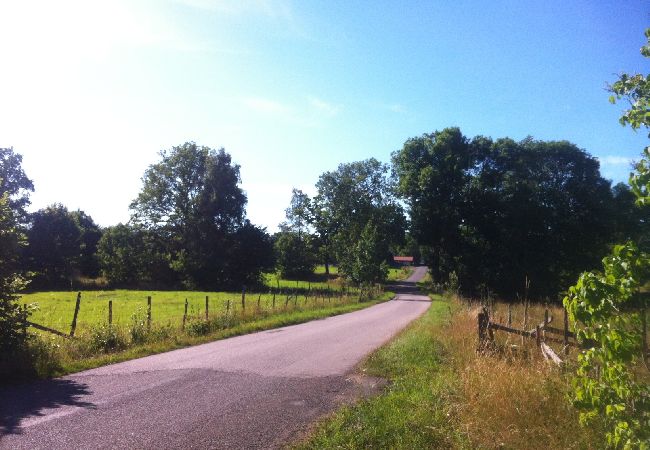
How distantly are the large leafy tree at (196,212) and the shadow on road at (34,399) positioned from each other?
148ft

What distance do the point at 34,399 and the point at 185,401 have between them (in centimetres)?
262

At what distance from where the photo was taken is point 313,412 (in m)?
7.68

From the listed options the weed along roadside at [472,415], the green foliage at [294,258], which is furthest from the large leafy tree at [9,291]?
the green foliage at [294,258]

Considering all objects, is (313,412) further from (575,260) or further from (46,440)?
(575,260)

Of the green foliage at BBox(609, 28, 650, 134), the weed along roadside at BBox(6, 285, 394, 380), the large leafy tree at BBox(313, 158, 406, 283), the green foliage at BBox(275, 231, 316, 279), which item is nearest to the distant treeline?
the large leafy tree at BBox(313, 158, 406, 283)

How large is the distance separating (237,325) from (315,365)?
8.24 metres

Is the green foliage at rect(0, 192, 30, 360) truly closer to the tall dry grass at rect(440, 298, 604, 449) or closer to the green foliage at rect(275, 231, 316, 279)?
the tall dry grass at rect(440, 298, 604, 449)

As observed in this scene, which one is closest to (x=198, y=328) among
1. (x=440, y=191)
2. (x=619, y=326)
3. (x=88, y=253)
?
(x=619, y=326)

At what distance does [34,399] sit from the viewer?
318 inches

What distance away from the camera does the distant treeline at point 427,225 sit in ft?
152

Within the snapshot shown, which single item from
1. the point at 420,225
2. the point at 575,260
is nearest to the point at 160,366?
the point at 420,225

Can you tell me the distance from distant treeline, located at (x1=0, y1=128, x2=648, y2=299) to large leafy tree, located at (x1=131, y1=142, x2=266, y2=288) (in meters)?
0.13

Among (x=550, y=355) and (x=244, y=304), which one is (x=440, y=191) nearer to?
(x=244, y=304)

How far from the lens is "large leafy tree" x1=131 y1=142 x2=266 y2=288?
2126 inches
